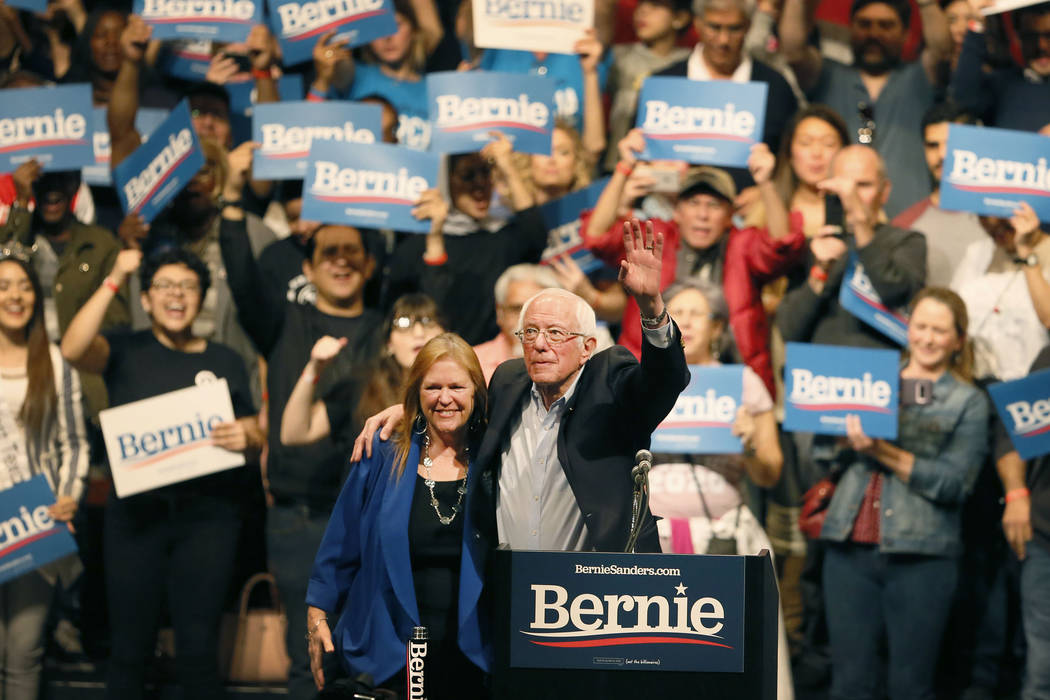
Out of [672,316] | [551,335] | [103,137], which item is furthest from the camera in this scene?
[103,137]

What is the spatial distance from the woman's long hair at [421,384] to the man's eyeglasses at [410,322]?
54.8 inches

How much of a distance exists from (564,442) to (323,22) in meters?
3.30

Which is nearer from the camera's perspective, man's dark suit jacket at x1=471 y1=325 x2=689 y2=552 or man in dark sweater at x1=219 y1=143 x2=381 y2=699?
man's dark suit jacket at x1=471 y1=325 x2=689 y2=552

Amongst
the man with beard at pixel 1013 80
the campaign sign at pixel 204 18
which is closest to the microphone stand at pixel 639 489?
the man with beard at pixel 1013 80

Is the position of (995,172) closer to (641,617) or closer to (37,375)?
(641,617)

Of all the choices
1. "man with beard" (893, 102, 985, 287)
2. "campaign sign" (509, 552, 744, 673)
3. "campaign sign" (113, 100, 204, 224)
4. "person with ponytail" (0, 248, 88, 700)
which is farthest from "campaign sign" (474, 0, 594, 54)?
"campaign sign" (509, 552, 744, 673)

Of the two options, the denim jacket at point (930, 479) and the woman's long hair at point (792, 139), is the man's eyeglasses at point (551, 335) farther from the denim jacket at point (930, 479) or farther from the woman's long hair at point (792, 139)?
the woman's long hair at point (792, 139)

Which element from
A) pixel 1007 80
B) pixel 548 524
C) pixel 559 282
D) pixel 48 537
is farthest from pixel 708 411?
pixel 48 537

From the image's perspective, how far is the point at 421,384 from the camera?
370 cm

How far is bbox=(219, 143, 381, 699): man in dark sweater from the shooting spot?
5.23 m

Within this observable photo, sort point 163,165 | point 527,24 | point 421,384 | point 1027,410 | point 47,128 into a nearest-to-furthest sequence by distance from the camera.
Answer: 1. point 421,384
2. point 1027,410
3. point 163,165
4. point 47,128
5. point 527,24

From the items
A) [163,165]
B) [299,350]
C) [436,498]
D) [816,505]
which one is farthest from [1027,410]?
[163,165]

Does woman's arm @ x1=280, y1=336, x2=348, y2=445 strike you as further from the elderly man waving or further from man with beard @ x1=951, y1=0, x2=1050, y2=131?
man with beard @ x1=951, y1=0, x2=1050, y2=131

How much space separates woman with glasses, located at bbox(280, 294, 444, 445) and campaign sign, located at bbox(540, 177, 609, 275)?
759 mm
